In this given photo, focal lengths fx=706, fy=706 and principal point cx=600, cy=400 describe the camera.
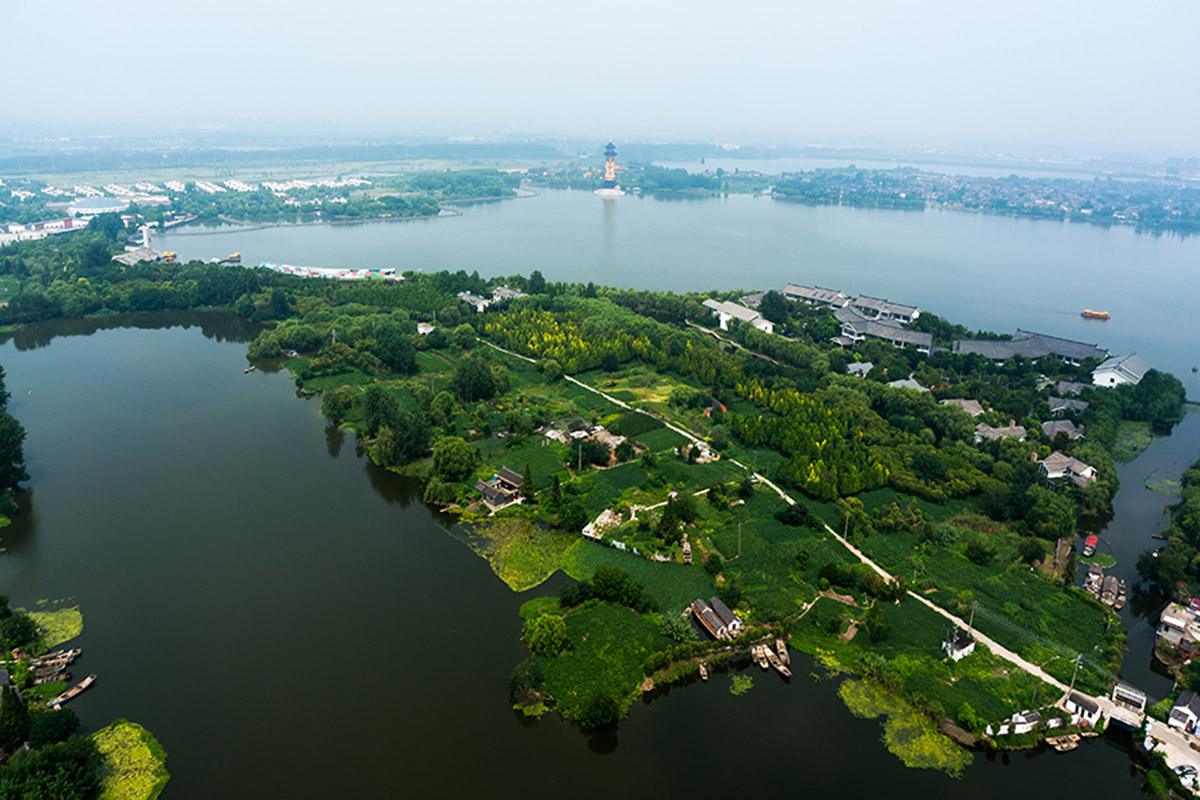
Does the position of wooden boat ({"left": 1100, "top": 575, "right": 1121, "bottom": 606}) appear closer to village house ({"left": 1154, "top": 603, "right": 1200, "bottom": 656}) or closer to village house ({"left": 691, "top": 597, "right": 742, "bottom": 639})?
village house ({"left": 1154, "top": 603, "right": 1200, "bottom": 656})

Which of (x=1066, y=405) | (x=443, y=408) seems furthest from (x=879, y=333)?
(x=443, y=408)

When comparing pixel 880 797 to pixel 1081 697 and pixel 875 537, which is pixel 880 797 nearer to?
pixel 1081 697

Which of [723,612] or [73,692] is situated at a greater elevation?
[723,612]

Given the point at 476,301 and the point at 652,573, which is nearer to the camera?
the point at 652,573

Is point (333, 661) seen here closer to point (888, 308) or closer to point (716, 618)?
point (716, 618)

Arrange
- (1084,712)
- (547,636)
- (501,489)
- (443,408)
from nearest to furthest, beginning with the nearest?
(1084,712) < (547,636) < (501,489) < (443,408)

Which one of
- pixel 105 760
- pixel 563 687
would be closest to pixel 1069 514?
pixel 563 687

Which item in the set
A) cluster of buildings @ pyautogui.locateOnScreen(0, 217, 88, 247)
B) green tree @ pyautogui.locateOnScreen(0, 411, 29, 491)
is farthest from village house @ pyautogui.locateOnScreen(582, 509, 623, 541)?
cluster of buildings @ pyautogui.locateOnScreen(0, 217, 88, 247)
